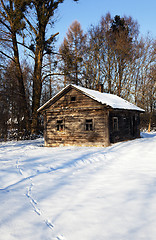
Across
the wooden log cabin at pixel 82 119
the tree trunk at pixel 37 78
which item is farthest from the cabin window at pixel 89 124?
the tree trunk at pixel 37 78

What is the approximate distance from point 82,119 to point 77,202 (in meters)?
12.2

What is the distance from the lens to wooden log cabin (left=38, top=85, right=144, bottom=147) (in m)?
16.6

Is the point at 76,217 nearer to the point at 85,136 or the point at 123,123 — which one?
the point at 85,136

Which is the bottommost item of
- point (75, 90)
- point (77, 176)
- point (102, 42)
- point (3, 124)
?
point (77, 176)

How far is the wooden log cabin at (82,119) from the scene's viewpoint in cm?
1659

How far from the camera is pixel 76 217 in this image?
15.0 feet

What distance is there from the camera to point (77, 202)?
5.47 metres

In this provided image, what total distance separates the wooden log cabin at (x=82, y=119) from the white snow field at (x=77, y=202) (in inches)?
288

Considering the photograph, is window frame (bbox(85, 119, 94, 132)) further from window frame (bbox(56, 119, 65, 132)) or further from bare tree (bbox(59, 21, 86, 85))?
bare tree (bbox(59, 21, 86, 85))

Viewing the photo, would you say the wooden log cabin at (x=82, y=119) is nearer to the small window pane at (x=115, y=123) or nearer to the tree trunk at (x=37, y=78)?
the small window pane at (x=115, y=123)

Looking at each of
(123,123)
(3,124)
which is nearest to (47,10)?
(3,124)

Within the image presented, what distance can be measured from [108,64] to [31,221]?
95.2ft

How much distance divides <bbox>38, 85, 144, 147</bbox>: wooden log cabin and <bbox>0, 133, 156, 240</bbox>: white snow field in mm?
7312

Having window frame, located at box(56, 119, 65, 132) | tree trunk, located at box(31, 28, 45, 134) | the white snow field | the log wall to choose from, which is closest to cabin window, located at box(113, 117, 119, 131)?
the log wall
